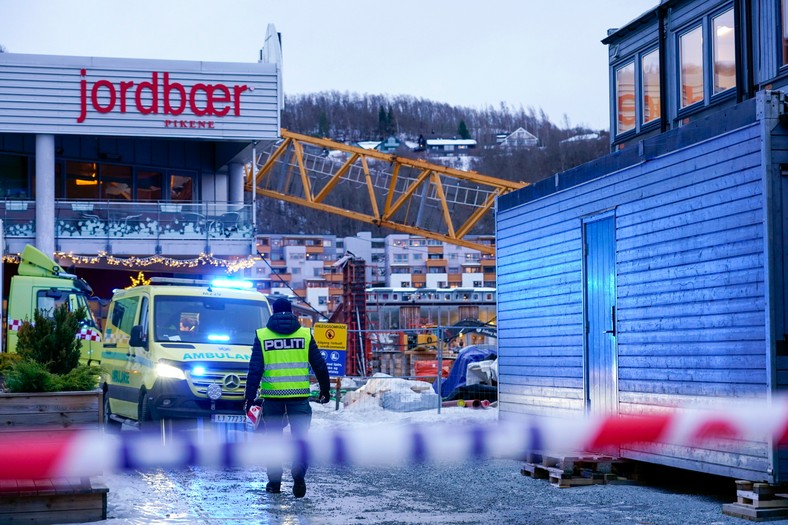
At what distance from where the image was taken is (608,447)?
42.0ft

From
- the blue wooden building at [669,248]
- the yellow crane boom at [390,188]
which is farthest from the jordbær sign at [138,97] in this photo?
the blue wooden building at [669,248]

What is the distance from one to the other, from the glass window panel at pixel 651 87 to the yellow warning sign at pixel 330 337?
773 cm

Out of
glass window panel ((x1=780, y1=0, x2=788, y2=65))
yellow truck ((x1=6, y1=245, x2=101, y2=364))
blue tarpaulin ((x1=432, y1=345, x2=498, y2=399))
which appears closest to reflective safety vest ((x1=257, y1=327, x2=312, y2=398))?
glass window panel ((x1=780, y1=0, x2=788, y2=65))

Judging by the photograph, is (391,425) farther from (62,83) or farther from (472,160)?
(472,160)

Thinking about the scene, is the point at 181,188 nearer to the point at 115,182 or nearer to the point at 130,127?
the point at 115,182

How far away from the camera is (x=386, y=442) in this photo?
1727 centimetres

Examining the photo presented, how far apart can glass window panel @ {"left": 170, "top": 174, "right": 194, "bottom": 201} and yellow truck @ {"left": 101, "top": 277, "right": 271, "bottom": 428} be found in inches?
786

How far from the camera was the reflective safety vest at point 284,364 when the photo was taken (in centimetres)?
1155

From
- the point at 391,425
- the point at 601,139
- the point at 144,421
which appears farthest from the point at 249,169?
the point at 601,139

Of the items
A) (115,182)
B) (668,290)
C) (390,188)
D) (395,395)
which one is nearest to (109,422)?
(395,395)

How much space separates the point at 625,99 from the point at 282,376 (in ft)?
30.3

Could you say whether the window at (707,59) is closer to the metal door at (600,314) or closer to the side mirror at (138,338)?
the metal door at (600,314)

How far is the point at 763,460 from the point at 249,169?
40947 mm

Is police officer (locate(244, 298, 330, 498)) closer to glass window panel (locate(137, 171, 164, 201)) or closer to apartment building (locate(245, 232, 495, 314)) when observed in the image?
glass window panel (locate(137, 171, 164, 201))
